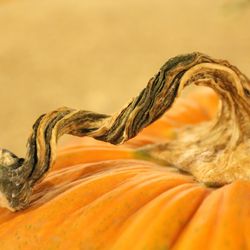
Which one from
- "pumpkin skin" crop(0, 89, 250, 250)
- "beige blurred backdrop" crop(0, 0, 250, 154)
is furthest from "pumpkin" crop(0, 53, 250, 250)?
"beige blurred backdrop" crop(0, 0, 250, 154)

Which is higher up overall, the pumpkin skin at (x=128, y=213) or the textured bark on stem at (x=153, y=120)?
the textured bark on stem at (x=153, y=120)

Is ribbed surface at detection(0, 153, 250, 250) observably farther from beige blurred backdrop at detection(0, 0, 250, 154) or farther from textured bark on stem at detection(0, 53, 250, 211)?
beige blurred backdrop at detection(0, 0, 250, 154)

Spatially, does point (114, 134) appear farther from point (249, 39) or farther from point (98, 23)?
point (98, 23)

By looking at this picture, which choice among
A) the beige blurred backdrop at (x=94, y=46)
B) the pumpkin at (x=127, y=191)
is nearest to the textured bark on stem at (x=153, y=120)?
the pumpkin at (x=127, y=191)

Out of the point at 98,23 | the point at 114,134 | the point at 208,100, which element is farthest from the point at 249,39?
the point at 114,134

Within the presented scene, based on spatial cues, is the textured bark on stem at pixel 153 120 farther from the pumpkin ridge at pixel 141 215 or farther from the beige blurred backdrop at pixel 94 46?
the beige blurred backdrop at pixel 94 46

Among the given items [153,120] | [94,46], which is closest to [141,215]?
[153,120]

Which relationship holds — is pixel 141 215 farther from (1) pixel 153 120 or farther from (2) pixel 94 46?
Result: (2) pixel 94 46

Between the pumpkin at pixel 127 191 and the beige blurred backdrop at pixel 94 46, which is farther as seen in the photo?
the beige blurred backdrop at pixel 94 46
